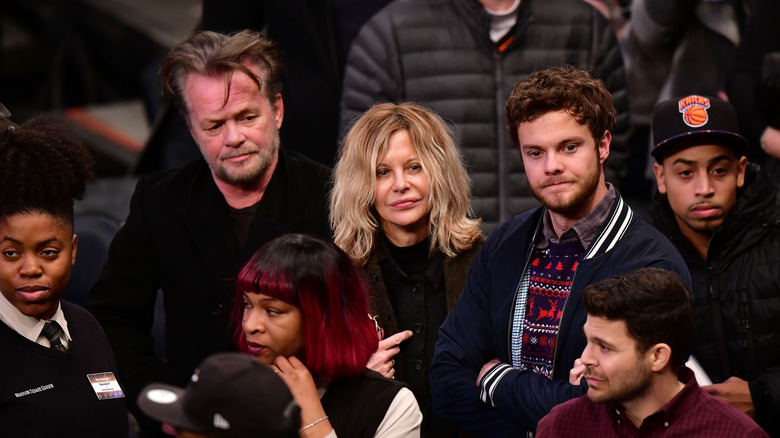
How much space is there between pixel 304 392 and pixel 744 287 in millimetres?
1629

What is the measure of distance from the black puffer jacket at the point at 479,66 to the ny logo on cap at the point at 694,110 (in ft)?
2.30

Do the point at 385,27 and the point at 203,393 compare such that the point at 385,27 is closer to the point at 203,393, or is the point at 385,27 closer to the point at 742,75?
the point at 742,75

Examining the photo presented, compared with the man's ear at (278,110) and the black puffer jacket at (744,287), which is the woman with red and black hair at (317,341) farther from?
the black puffer jacket at (744,287)

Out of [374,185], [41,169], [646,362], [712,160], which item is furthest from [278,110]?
[646,362]

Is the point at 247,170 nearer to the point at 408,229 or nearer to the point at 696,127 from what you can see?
the point at 408,229

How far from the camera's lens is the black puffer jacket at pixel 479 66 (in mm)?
4527

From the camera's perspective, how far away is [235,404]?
2.30 meters

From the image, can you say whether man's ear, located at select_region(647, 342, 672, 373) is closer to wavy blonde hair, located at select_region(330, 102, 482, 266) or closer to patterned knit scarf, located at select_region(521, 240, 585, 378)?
patterned knit scarf, located at select_region(521, 240, 585, 378)

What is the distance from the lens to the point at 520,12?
4.60m

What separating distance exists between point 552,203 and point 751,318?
3.05 ft

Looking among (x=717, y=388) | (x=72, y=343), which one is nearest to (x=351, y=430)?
(x=72, y=343)

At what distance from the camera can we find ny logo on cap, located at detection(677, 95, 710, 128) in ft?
12.3

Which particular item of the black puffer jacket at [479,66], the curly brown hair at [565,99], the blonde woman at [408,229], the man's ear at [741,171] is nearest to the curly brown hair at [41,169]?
the blonde woman at [408,229]

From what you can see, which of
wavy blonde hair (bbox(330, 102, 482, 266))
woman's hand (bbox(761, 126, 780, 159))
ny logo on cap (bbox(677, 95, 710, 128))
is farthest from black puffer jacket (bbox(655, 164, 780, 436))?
wavy blonde hair (bbox(330, 102, 482, 266))
